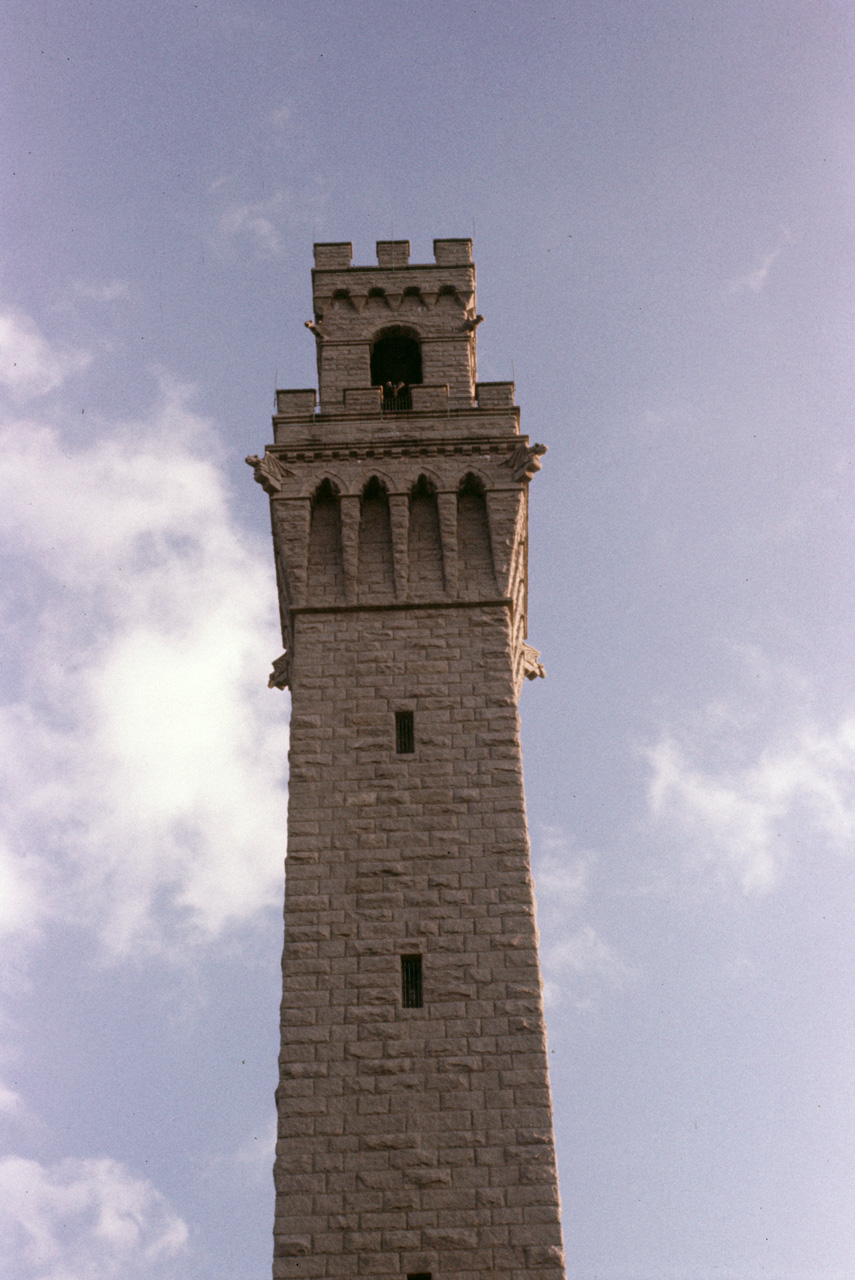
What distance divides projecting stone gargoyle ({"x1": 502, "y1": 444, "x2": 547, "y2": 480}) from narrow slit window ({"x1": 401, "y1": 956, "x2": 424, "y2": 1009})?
9.10 meters

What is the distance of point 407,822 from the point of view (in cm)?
2055

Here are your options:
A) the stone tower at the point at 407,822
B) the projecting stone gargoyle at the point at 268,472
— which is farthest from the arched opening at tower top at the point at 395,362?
the projecting stone gargoyle at the point at 268,472

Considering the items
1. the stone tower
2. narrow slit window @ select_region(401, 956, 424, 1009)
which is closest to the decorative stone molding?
the stone tower

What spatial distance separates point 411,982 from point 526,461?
31.3ft

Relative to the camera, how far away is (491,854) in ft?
66.1

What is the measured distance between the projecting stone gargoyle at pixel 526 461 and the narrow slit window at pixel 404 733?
16.9 feet

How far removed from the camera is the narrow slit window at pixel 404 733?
2153 cm

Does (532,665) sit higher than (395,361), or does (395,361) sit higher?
(395,361)

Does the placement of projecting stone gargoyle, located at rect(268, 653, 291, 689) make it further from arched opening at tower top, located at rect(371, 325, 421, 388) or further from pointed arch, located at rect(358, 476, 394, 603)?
arched opening at tower top, located at rect(371, 325, 421, 388)

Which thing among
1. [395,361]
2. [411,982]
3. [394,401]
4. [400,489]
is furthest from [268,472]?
[411,982]

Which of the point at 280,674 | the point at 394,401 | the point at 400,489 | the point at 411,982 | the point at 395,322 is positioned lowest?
the point at 411,982

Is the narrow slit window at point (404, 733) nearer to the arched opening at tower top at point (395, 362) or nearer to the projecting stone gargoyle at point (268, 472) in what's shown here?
the projecting stone gargoyle at point (268, 472)

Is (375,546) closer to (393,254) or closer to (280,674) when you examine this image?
(280,674)

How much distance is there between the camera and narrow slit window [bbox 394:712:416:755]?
2153 cm
